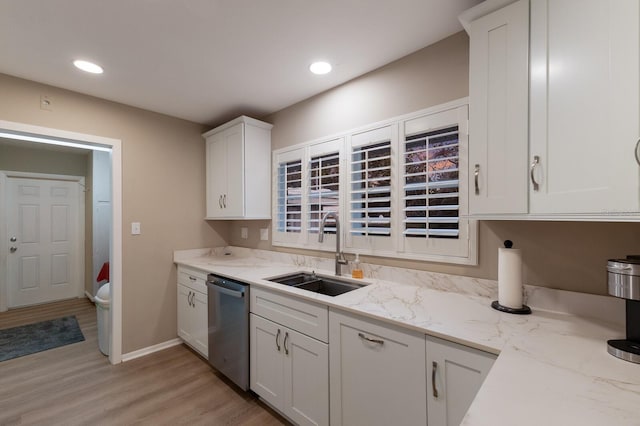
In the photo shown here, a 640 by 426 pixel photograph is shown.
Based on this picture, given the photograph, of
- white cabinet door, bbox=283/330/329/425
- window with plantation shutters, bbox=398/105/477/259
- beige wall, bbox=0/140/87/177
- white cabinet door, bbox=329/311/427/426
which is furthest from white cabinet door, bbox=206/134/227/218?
beige wall, bbox=0/140/87/177

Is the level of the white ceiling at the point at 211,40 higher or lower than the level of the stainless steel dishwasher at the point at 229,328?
higher

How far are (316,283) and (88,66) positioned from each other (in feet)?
7.56

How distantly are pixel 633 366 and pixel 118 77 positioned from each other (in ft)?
10.6

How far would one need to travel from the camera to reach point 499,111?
128 centimetres

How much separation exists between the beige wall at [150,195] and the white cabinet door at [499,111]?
9.34 ft

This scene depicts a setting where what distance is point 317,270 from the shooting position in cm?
241

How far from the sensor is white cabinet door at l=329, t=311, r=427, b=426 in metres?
1.24

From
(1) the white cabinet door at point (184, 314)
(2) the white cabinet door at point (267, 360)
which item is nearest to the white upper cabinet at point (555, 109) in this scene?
(2) the white cabinet door at point (267, 360)

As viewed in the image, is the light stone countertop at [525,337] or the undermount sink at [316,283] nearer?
the light stone countertop at [525,337]

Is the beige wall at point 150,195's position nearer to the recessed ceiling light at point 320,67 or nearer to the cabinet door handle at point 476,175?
the recessed ceiling light at point 320,67

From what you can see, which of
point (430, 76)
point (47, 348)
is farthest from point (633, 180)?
point (47, 348)

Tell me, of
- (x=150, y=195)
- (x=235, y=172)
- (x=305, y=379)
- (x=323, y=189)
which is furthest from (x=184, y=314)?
(x=323, y=189)

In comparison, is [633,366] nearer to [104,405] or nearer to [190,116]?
[104,405]

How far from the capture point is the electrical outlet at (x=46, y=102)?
7.59 feet
